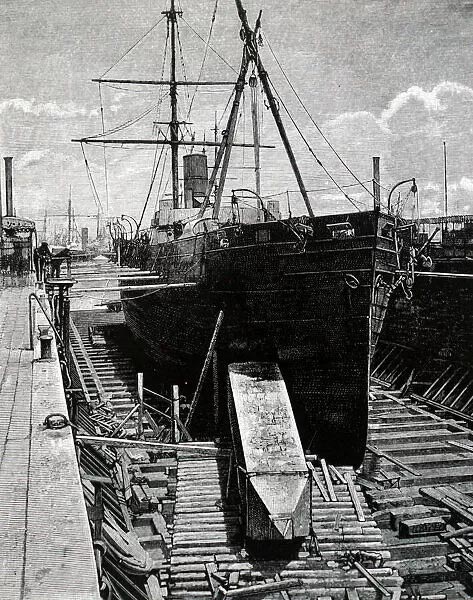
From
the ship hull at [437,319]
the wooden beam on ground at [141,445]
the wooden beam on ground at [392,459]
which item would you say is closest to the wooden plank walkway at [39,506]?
the wooden beam on ground at [141,445]

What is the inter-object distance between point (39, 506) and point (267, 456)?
490cm

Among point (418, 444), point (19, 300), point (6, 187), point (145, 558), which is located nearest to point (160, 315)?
point (19, 300)

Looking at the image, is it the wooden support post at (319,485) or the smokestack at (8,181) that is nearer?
the wooden support post at (319,485)

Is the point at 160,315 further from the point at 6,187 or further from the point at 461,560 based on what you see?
the point at 6,187

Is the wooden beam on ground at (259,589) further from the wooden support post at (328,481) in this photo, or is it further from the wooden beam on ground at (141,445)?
the wooden beam on ground at (141,445)

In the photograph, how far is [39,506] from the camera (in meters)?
A: 3.31

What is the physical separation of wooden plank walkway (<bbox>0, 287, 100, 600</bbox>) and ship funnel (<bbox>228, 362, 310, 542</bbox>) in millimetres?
3007

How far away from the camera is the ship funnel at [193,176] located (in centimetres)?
1964

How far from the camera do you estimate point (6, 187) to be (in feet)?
104

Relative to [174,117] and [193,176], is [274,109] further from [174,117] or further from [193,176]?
[174,117]

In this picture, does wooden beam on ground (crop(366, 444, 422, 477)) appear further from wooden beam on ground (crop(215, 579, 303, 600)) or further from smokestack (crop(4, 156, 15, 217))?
smokestack (crop(4, 156, 15, 217))

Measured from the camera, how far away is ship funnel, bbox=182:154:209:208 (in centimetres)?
1964

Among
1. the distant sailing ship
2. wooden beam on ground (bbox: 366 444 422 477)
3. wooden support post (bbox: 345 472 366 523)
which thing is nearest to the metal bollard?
the distant sailing ship

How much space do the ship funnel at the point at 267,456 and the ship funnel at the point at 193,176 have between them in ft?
36.6
